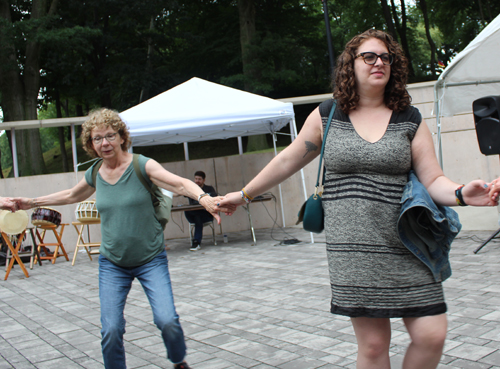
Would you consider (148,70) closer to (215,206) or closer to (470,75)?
(470,75)

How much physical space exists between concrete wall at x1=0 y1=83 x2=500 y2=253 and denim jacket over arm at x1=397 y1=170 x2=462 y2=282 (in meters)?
8.07

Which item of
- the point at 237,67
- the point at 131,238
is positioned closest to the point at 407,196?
the point at 131,238

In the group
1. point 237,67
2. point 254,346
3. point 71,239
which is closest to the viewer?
point 254,346

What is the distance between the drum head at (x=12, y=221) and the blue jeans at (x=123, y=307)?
5747 millimetres

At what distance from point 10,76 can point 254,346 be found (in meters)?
18.2

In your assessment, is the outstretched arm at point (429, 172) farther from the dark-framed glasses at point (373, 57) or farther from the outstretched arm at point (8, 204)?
the outstretched arm at point (8, 204)

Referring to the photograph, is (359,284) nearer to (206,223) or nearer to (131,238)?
(131,238)

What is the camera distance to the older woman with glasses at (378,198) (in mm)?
2067

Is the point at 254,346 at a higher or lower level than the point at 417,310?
lower

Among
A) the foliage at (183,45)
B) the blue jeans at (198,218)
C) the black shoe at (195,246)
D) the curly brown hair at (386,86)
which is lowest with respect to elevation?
the black shoe at (195,246)

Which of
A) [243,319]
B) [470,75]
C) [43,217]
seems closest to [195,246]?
[43,217]

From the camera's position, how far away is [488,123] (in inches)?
83.4

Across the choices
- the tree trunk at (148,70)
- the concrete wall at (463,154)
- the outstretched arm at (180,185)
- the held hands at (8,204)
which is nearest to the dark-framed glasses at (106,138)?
the outstretched arm at (180,185)

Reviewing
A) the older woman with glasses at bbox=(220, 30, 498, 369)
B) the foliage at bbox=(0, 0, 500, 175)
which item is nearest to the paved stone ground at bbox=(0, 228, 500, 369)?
the older woman with glasses at bbox=(220, 30, 498, 369)
